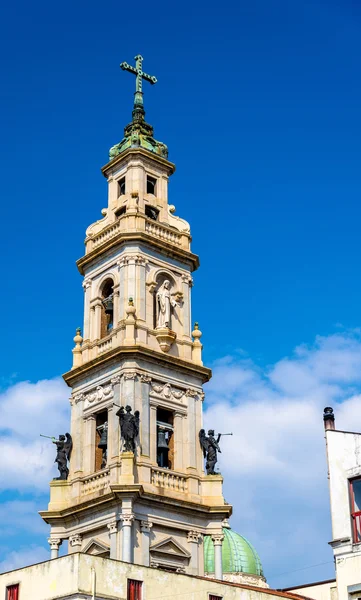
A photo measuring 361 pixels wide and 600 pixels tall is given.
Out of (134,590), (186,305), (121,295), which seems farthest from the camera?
(186,305)

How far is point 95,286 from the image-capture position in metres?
64.5

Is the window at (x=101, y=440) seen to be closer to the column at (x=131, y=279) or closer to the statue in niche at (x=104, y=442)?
the statue in niche at (x=104, y=442)

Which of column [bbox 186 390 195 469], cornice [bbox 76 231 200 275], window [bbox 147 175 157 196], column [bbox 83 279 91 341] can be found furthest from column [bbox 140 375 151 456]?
window [bbox 147 175 157 196]

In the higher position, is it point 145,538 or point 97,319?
point 97,319

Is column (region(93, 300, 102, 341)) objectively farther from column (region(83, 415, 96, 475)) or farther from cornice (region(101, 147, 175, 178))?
cornice (region(101, 147, 175, 178))

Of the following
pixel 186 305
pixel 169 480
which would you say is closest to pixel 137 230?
pixel 186 305

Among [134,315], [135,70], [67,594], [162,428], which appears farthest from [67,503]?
[135,70]

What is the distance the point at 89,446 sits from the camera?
59562 mm

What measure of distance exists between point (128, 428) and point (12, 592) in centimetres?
1228

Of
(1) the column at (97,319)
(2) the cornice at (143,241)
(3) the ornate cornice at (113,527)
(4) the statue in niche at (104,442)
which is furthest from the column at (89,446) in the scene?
(2) the cornice at (143,241)

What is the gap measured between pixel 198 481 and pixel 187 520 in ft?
7.75

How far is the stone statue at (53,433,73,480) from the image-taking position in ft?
197

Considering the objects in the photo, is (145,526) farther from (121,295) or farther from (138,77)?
(138,77)

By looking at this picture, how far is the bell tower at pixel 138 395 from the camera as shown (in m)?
55.8
